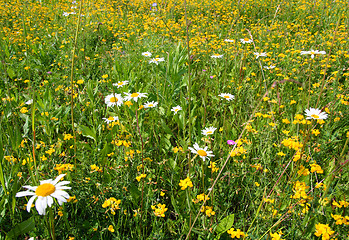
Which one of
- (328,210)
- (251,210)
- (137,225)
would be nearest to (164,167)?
(137,225)

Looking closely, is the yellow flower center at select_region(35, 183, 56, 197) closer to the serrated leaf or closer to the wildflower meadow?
the wildflower meadow

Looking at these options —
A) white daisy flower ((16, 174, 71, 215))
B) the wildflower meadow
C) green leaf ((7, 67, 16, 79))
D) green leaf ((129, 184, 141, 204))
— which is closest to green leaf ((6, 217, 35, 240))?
the wildflower meadow

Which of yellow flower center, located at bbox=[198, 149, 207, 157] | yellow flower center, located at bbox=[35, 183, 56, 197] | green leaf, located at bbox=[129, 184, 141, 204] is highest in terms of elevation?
yellow flower center, located at bbox=[35, 183, 56, 197]

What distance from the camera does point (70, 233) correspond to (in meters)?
1.11

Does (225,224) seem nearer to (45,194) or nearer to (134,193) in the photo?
(134,193)

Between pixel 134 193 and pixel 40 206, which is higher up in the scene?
pixel 40 206

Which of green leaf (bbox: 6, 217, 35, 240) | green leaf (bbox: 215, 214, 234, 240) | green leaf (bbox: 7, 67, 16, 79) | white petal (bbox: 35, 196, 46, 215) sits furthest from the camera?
green leaf (bbox: 7, 67, 16, 79)

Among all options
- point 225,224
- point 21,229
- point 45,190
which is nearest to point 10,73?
point 21,229

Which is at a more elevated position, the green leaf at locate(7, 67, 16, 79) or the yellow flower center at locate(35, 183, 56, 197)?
the yellow flower center at locate(35, 183, 56, 197)

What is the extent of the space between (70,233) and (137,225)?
0.97ft

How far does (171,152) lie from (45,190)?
1.02 metres

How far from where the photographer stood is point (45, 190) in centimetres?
80

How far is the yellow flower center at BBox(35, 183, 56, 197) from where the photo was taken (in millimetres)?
788

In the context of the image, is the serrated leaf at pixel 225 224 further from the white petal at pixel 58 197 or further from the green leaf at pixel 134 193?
the white petal at pixel 58 197
